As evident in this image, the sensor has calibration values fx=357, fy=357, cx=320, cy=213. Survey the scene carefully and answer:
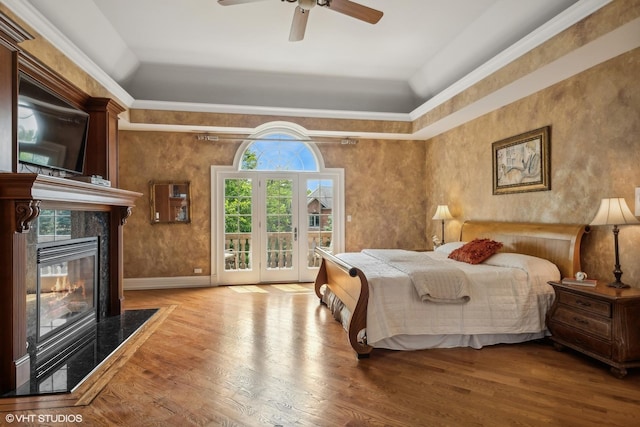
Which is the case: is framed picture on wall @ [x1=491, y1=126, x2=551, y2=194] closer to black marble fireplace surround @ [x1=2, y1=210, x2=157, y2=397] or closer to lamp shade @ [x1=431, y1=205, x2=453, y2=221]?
lamp shade @ [x1=431, y1=205, x2=453, y2=221]

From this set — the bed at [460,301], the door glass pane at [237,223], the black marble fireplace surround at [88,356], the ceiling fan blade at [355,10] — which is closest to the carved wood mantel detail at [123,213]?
the black marble fireplace surround at [88,356]

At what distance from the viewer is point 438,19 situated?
3.90 m

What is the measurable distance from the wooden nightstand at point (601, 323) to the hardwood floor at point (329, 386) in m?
0.13

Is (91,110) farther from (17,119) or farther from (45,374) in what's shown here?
(45,374)

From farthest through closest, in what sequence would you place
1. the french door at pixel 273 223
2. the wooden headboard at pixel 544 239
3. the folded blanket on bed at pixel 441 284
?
the french door at pixel 273 223 → the wooden headboard at pixel 544 239 → the folded blanket on bed at pixel 441 284

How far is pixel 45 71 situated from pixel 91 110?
2.84ft

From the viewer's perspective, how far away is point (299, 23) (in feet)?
10.1

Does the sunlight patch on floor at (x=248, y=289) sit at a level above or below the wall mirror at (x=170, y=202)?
below

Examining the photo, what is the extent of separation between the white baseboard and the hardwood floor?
7.40 ft

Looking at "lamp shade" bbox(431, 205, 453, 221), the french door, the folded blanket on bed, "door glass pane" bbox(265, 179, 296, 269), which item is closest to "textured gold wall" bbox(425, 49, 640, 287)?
"lamp shade" bbox(431, 205, 453, 221)

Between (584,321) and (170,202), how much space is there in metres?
5.48

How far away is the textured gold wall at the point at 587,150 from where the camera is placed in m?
2.95

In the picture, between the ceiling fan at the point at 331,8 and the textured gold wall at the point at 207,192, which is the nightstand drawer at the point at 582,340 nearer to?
the ceiling fan at the point at 331,8

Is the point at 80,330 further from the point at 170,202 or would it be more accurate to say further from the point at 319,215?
the point at 319,215
